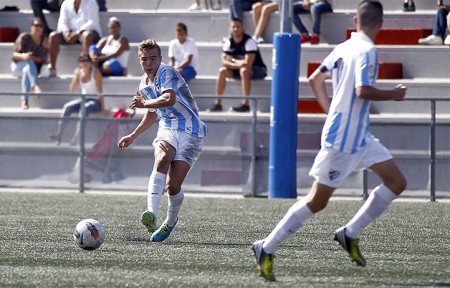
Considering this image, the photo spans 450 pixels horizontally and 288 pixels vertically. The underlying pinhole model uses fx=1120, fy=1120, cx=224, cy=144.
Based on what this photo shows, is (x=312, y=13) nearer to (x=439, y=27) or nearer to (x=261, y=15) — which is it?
(x=261, y=15)

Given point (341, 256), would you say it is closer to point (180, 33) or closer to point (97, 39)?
point (180, 33)

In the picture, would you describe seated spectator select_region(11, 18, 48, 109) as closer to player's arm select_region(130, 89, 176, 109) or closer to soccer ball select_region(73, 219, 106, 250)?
player's arm select_region(130, 89, 176, 109)

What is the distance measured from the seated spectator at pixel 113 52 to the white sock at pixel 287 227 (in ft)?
41.3

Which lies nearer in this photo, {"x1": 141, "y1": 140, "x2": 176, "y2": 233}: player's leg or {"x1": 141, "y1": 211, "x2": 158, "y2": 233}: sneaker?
{"x1": 141, "y1": 211, "x2": 158, "y2": 233}: sneaker

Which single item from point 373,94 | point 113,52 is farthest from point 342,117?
point 113,52

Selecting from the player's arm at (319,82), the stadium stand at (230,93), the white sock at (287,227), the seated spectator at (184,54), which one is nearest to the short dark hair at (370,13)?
the player's arm at (319,82)

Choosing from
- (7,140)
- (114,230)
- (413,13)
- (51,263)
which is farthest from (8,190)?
(51,263)

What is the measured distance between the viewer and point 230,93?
62.5ft

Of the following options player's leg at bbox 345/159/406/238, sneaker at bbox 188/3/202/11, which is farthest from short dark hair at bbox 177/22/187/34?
player's leg at bbox 345/159/406/238

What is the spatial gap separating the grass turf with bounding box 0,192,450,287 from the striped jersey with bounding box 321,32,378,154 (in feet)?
2.95

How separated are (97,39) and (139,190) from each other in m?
4.18

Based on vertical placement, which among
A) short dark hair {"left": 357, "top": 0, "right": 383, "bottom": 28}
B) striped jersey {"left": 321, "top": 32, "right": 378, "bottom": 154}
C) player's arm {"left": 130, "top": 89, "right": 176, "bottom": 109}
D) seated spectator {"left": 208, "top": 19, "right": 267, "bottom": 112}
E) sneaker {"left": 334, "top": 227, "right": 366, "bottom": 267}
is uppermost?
short dark hair {"left": 357, "top": 0, "right": 383, "bottom": 28}

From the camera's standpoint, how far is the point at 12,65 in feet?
65.8

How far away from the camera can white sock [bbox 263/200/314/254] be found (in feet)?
23.5
